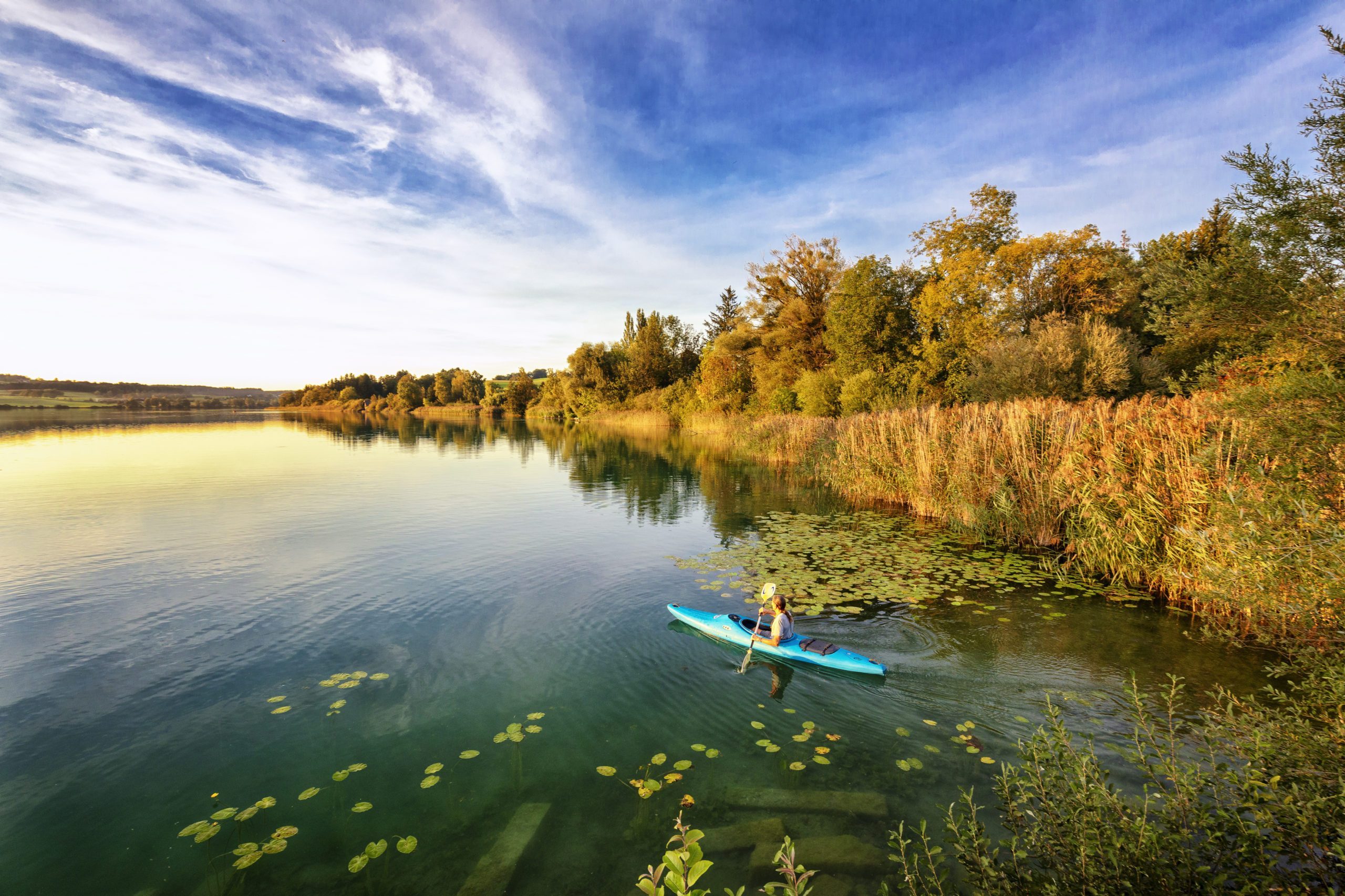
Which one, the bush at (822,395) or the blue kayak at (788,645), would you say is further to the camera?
the bush at (822,395)

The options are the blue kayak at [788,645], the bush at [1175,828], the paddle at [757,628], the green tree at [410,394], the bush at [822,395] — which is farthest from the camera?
the green tree at [410,394]

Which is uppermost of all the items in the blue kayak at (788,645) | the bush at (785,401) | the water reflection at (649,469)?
the bush at (785,401)

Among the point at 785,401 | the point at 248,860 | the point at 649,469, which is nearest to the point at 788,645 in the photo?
the point at 248,860

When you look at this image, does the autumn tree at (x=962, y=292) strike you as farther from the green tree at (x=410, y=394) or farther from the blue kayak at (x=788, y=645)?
the green tree at (x=410, y=394)

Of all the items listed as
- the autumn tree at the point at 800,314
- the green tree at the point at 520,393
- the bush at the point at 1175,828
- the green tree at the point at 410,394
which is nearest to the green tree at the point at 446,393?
the green tree at the point at 410,394

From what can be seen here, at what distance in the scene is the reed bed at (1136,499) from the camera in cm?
670

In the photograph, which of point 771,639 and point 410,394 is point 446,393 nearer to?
point 410,394

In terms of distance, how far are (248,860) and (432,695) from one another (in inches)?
105

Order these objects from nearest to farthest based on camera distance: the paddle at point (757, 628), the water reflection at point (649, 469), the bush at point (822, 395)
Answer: the paddle at point (757, 628) < the water reflection at point (649, 469) < the bush at point (822, 395)

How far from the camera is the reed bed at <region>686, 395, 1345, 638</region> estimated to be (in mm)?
6695

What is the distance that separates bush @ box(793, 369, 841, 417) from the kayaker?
27.9 m

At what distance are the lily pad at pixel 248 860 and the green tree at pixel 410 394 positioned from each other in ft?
426

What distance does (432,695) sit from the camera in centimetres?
727

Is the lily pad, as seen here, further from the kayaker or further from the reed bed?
the reed bed
